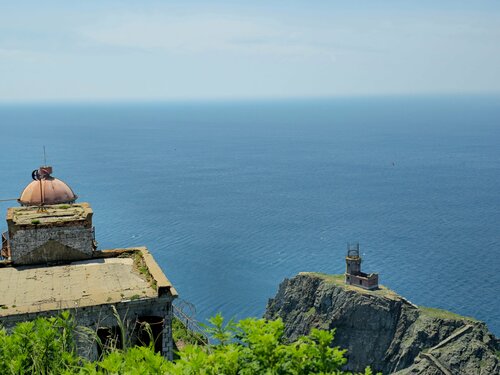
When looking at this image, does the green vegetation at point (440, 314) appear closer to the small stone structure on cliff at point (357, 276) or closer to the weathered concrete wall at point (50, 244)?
the small stone structure on cliff at point (357, 276)

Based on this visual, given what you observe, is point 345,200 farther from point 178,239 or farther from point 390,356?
point 390,356

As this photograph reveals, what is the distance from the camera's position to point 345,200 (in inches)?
5856

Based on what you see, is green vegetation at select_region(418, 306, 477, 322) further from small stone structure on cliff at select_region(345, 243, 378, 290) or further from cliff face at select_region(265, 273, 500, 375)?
small stone structure on cliff at select_region(345, 243, 378, 290)

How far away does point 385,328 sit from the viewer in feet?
238

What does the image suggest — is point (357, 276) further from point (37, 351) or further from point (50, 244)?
point (37, 351)

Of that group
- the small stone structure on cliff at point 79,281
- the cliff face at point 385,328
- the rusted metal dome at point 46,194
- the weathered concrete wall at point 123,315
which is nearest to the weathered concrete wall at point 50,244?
the small stone structure on cliff at point 79,281

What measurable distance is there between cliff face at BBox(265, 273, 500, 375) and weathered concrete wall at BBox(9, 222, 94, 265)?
5028 cm

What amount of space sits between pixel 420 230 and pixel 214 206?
48.5 meters

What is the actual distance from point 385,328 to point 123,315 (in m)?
57.4

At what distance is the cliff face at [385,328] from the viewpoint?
65.6m

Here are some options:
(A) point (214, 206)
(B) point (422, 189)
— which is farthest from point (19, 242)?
(B) point (422, 189)

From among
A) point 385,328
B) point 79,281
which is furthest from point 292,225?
point 79,281

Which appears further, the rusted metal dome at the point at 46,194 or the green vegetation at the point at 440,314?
the green vegetation at the point at 440,314

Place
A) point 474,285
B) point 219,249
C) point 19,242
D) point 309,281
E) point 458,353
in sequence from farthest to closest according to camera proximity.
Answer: point 219,249 → point 474,285 → point 309,281 → point 458,353 → point 19,242
